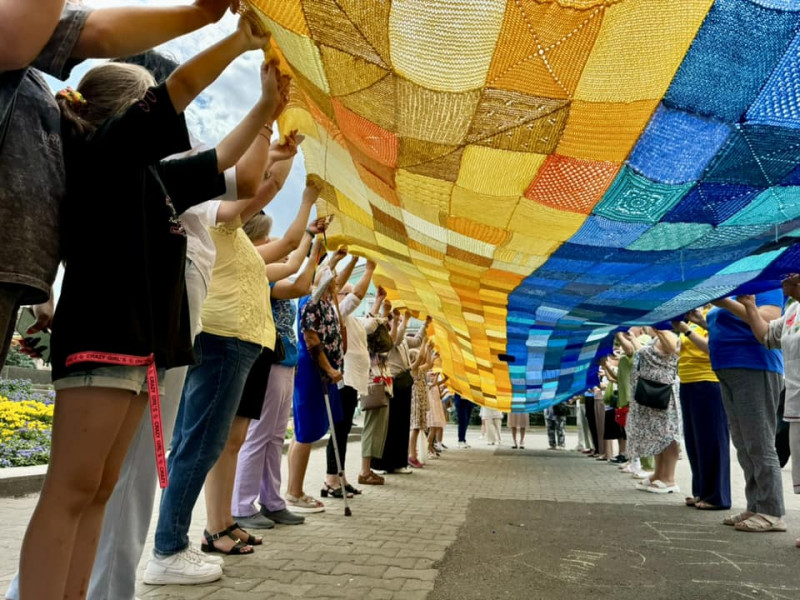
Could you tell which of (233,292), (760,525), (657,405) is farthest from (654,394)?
(233,292)

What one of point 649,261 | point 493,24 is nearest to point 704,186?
point 649,261

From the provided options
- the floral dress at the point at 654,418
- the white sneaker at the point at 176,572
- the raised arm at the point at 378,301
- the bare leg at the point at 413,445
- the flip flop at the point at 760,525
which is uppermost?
the raised arm at the point at 378,301

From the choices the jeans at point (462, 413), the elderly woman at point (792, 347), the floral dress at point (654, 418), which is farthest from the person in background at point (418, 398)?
the elderly woman at point (792, 347)

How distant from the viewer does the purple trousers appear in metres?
3.92

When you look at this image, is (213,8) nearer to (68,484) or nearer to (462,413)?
(68,484)

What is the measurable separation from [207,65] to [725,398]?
4.43 meters

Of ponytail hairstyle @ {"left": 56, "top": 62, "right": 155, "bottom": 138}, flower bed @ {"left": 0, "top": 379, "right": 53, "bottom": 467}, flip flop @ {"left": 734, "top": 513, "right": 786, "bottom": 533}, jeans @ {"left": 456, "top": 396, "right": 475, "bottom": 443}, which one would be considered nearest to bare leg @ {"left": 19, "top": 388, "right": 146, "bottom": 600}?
ponytail hairstyle @ {"left": 56, "top": 62, "right": 155, "bottom": 138}

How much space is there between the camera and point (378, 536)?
3744 mm

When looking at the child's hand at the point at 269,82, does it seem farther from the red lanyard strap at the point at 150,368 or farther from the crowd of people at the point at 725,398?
the crowd of people at the point at 725,398

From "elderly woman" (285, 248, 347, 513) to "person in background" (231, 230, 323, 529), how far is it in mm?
300

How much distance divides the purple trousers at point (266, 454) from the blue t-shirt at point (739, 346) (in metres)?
3.16

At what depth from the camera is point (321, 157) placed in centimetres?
320

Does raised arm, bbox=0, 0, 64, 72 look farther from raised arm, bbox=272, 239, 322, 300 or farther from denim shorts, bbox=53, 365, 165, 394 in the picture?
raised arm, bbox=272, 239, 322, 300

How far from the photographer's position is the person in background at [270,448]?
3906 mm
